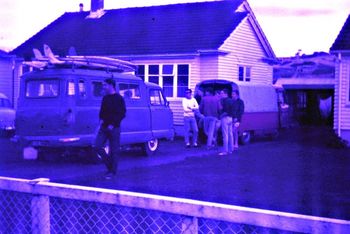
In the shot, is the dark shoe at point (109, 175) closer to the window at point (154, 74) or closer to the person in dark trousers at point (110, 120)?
the person in dark trousers at point (110, 120)

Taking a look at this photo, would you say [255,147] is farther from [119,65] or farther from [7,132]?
[7,132]

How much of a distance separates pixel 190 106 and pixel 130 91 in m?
2.96

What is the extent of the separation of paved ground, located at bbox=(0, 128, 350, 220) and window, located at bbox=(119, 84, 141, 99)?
4.87 ft

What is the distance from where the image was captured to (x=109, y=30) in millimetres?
23641

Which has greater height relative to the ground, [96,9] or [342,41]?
[96,9]

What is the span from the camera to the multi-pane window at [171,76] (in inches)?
813

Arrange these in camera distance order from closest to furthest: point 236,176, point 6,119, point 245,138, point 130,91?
point 236,176 → point 130,91 → point 245,138 → point 6,119

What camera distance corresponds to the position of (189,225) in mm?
2596

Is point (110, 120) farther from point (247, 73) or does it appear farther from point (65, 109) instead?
point (247, 73)

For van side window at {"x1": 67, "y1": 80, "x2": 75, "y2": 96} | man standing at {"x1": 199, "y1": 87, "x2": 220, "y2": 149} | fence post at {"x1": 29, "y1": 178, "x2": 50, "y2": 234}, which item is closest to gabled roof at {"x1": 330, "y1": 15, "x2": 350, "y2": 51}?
man standing at {"x1": 199, "y1": 87, "x2": 220, "y2": 149}

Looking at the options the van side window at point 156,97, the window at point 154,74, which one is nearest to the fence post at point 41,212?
the van side window at point 156,97

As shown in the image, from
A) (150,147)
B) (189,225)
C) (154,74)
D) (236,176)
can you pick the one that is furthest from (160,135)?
(189,225)

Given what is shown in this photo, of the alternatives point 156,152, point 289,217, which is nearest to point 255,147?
point 156,152

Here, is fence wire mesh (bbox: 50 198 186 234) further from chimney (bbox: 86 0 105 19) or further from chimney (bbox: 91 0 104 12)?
chimney (bbox: 91 0 104 12)
